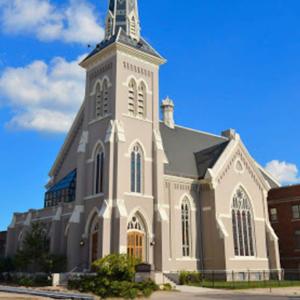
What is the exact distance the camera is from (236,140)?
4197 centimetres

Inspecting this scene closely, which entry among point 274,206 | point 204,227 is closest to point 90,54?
point 204,227

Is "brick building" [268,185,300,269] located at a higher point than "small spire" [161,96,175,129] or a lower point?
lower

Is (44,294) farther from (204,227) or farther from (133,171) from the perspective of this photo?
(204,227)

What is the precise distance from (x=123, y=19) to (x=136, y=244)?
2054 centimetres

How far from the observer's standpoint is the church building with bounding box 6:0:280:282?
3300 centimetres

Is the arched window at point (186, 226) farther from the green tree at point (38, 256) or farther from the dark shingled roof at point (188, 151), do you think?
the green tree at point (38, 256)

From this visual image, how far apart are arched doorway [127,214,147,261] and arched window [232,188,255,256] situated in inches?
377

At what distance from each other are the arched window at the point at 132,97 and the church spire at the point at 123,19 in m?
5.14

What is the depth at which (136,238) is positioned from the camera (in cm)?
3309

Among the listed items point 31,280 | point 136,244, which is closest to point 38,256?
point 31,280

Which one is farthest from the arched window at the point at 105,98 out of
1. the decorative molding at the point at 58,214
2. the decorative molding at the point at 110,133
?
the decorative molding at the point at 58,214

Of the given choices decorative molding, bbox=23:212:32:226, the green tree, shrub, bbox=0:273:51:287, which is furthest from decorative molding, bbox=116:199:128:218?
decorative molding, bbox=23:212:32:226

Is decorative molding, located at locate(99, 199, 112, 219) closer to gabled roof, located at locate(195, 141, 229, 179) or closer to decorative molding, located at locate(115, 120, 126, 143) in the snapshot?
decorative molding, located at locate(115, 120, 126, 143)

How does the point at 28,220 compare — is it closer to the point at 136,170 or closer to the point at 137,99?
the point at 136,170
